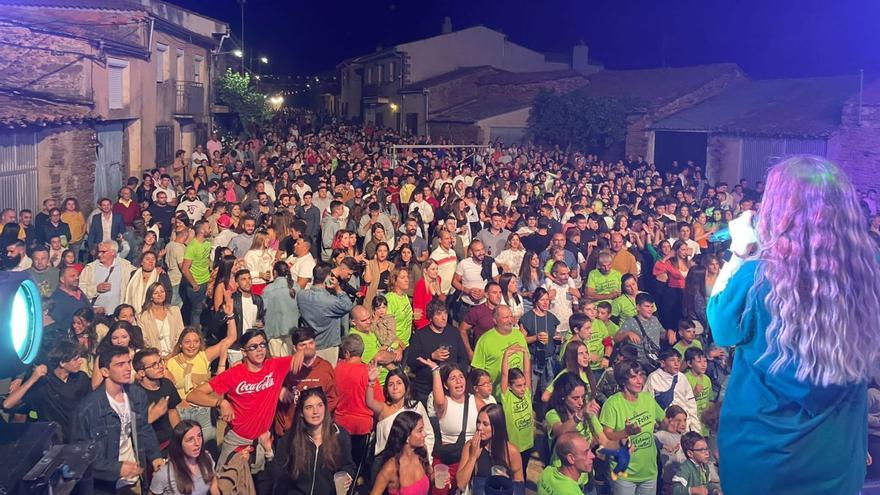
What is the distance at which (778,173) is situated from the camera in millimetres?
2428

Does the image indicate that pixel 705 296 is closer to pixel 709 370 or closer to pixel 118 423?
pixel 709 370

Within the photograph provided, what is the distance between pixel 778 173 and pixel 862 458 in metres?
0.86

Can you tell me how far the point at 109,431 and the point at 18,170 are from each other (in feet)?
33.2

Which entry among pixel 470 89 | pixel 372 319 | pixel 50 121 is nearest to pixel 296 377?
pixel 372 319

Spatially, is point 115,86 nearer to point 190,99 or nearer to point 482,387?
point 190,99

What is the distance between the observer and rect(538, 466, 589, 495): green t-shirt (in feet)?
17.0

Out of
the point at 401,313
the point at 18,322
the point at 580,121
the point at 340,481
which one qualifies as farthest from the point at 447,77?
the point at 18,322

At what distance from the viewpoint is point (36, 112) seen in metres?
13.6

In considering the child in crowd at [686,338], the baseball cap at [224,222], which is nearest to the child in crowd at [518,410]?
the child in crowd at [686,338]

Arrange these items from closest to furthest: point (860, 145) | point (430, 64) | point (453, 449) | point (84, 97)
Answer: point (453, 449)
point (84, 97)
point (860, 145)
point (430, 64)

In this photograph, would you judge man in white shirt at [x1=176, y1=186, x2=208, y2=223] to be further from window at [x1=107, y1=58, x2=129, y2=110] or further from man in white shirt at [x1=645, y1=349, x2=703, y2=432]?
window at [x1=107, y1=58, x2=129, y2=110]

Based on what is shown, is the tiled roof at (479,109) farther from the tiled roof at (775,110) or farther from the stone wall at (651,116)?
the tiled roof at (775,110)

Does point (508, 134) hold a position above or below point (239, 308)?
above

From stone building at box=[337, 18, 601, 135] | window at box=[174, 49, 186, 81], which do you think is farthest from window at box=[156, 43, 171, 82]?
stone building at box=[337, 18, 601, 135]
